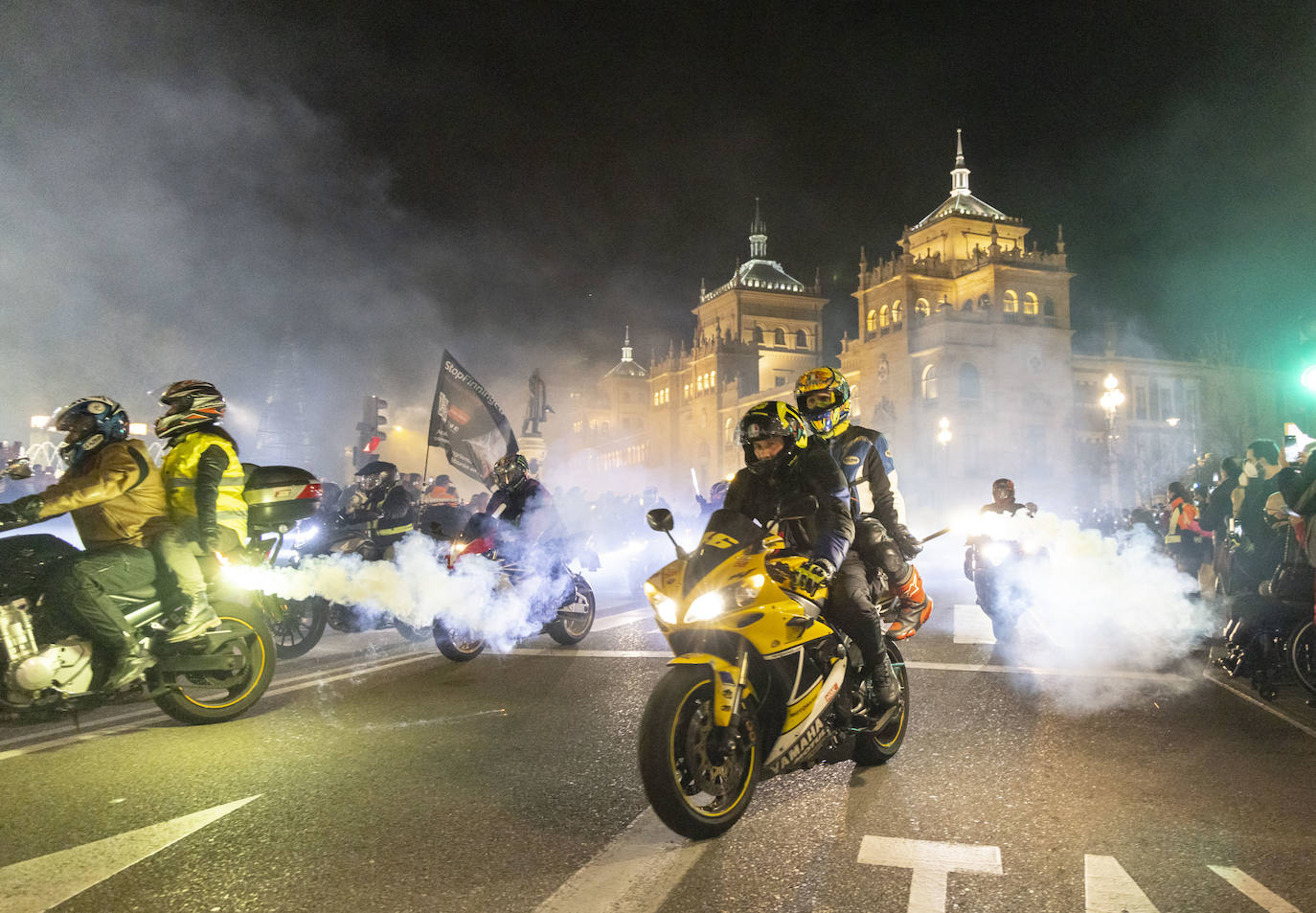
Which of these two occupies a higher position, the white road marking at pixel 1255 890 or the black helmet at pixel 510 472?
the black helmet at pixel 510 472

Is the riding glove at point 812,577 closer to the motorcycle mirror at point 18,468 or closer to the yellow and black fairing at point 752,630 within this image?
the yellow and black fairing at point 752,630

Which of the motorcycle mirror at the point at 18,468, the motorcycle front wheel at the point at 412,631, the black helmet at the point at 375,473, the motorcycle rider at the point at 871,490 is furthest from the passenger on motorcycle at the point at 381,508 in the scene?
the motorcycle rider at the point at 871,490

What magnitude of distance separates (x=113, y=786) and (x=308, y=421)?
74.5 meters

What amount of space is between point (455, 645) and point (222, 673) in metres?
2.29

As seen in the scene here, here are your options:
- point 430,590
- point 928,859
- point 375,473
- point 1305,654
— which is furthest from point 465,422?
point 928,859

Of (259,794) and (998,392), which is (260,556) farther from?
(998,392)

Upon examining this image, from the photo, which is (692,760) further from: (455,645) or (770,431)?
(455,645)

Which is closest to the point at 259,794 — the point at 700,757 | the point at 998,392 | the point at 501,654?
the point at 700,757

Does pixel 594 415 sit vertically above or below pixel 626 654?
above

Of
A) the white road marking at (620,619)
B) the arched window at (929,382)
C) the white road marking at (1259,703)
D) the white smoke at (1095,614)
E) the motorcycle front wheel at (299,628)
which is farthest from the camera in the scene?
the arched window at (929,382)

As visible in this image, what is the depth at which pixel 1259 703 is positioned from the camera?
20.2 ft

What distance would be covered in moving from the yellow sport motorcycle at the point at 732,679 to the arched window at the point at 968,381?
55.8 metres

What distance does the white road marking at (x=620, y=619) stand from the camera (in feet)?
32.7

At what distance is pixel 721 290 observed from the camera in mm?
91438
